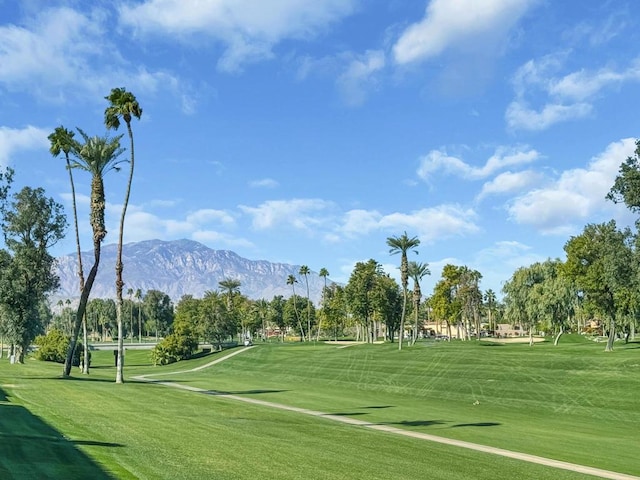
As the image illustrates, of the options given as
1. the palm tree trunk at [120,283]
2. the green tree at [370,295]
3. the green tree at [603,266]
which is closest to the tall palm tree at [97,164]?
the palm tree trunk at [120,283]

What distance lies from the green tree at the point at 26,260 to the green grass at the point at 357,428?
86.1 feet

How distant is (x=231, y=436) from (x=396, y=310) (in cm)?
10015

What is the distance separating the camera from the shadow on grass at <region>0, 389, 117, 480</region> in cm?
1207

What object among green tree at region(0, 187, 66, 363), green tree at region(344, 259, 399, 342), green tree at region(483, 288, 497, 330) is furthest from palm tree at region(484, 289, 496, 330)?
green tree at region(0, 187, 66, 363)

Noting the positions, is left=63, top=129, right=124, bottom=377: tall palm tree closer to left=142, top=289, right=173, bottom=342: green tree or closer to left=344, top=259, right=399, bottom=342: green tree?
left=344, top=259, right=399, bottom=342: green tree

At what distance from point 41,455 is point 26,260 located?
5650cm

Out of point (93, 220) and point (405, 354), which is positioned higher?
point (93, 220)

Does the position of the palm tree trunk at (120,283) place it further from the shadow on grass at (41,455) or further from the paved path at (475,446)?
the shadow on grass at (41,455)

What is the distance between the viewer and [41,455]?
45.4 ft

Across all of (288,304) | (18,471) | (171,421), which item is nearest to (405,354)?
(171,421)

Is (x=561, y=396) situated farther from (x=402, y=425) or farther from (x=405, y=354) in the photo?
(x=405, y=354)

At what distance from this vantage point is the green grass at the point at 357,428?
48.6 ft

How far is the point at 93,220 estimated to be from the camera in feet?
162

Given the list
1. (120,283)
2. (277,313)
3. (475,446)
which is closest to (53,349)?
(120,283)
